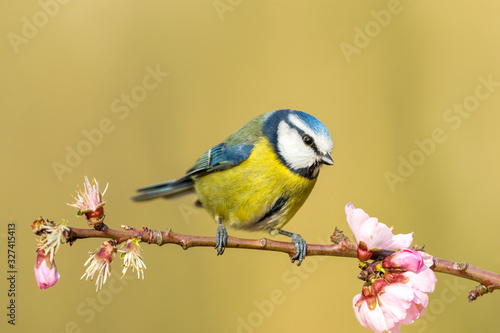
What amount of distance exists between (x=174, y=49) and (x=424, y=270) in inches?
90.3

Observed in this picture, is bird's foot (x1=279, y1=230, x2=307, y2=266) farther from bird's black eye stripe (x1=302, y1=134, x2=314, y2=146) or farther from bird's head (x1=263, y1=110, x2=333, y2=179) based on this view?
bird's black eye stripe (x1=302, y1=134, x2=314, y2=146)

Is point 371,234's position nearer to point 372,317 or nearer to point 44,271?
point 372,317

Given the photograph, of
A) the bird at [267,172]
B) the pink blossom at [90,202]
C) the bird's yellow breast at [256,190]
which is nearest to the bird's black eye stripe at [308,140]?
the bird at [267,172]

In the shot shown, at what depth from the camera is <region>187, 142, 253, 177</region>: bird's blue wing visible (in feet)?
7.19

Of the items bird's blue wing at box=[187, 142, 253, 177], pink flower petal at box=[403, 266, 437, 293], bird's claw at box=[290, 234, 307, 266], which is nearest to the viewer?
pink flower petal at box=[403, 266, 437, 293]

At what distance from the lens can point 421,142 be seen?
298 cm

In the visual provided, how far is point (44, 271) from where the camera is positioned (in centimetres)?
105

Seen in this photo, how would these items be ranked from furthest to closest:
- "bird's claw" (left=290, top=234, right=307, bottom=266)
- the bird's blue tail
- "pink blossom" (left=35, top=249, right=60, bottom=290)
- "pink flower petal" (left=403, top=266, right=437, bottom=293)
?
the bird's blue tail < "bird's claw" (left=290, top=234, right=307, bottom=266) < "pink flower petal" (left=403, top=266, right=437, bottom=293) < "pink blossom" (left=35, top=249, right=60, bottom=290)

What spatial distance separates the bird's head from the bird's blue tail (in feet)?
1.84

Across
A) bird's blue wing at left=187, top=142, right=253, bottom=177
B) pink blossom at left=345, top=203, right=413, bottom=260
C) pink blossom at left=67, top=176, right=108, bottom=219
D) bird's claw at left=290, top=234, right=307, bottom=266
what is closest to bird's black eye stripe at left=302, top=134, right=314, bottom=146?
bird's blue wing at left=187, top=142, right=253, bottom=177

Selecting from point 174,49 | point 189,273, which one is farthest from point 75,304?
point 174,49

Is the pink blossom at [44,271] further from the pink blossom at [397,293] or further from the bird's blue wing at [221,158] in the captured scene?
the bird's blue wing at [221,158]

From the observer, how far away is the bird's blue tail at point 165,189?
254cm

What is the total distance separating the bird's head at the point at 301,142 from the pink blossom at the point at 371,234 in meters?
0.80
